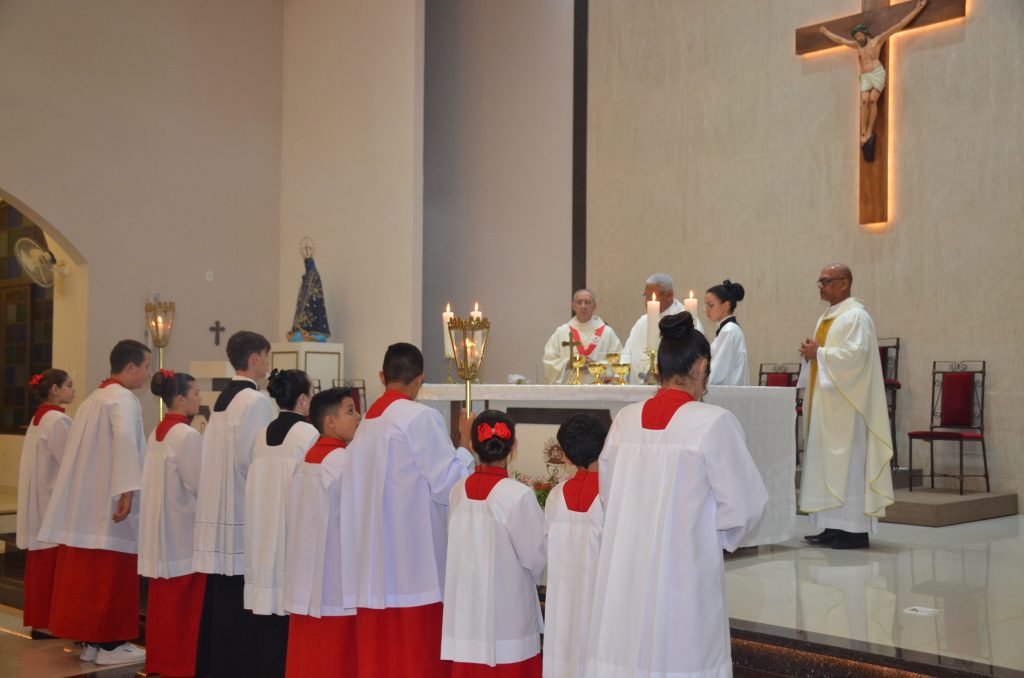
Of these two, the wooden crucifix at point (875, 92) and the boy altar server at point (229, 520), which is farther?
the wooden crucifix at point (875, 92)

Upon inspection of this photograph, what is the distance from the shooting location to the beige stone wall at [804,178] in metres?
8.73

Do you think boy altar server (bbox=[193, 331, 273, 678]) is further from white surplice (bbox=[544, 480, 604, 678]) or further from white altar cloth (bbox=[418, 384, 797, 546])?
white surplice (bbox=[544, 480, 604, 678])

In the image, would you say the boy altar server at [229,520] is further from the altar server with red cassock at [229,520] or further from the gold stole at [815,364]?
the gold stole at [815,364]

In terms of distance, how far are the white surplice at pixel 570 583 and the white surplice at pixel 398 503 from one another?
617 millimetres


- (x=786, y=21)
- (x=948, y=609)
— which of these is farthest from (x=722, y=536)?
(x=786, y=21)

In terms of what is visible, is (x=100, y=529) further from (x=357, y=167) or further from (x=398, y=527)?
(x=357, y=167)

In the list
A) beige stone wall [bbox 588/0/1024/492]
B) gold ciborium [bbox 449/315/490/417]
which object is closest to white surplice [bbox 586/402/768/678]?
gold ciborium [bbox 449/315/490/417]

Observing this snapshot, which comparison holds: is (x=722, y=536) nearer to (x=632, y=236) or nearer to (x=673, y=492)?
(x=673, y=492)

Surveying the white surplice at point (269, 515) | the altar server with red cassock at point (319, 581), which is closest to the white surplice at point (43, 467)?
the white surplice at point (269, 515)

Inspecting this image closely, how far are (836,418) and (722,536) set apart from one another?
3.75 meters

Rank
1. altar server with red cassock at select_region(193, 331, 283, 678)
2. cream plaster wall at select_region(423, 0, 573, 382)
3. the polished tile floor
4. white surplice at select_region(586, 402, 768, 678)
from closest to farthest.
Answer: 1. white surplice at select_region(586, 402, 768, 678)
2. the polished tile floor
3. altar server with red cassock at select_region(193, 331, 283, 678)
4. cream plaster wall at select_region(423, 0, 573, 382)

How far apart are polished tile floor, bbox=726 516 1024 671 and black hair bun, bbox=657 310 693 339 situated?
1707mm

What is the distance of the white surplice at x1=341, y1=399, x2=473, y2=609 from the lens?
402 cm

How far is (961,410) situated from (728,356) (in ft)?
9.84
